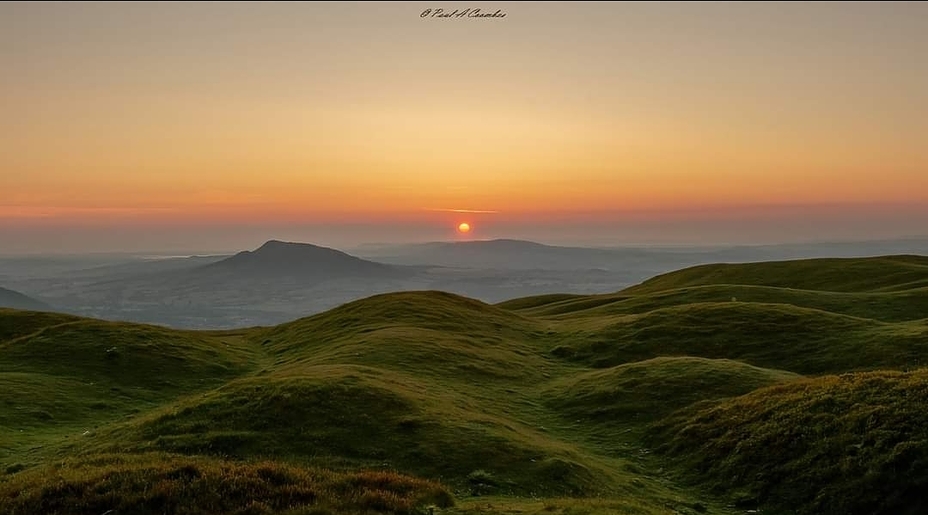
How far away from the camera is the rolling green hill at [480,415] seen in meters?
19.6

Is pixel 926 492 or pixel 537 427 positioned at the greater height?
pixel 926 492

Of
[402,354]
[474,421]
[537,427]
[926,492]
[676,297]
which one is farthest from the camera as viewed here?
[676,297]

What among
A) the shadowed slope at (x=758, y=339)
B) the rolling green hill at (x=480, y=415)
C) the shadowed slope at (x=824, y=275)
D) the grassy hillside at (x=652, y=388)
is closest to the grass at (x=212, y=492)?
the rolling green hill at (x=480, y=415)

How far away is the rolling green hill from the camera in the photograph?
19562mm

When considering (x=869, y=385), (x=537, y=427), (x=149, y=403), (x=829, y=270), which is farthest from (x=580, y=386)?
(x=829, y=270)

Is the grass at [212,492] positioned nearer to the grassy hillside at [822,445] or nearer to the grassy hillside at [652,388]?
the grassy hillside at [822,445]

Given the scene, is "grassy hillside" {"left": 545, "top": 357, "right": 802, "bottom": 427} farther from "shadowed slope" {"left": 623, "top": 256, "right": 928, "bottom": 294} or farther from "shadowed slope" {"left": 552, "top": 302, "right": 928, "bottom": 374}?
"shadowed slope" {"left": 623, "top": 256, "right": 928, "bottom": 294}

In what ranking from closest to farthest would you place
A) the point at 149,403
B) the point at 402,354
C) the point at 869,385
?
the point at 869,385 → the point at 149,403 → the point at 402,354

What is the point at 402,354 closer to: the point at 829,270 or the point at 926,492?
the point at 926,492

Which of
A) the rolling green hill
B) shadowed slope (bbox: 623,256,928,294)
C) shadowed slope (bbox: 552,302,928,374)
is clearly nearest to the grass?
the rolling green hill

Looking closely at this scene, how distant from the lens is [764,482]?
80.7 ft

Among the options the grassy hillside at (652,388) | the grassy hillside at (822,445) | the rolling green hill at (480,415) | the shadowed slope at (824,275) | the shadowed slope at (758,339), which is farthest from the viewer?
the shadowed slope at (824,275)

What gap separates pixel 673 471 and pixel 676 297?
50.5m

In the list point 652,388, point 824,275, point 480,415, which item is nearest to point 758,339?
point 652,388
